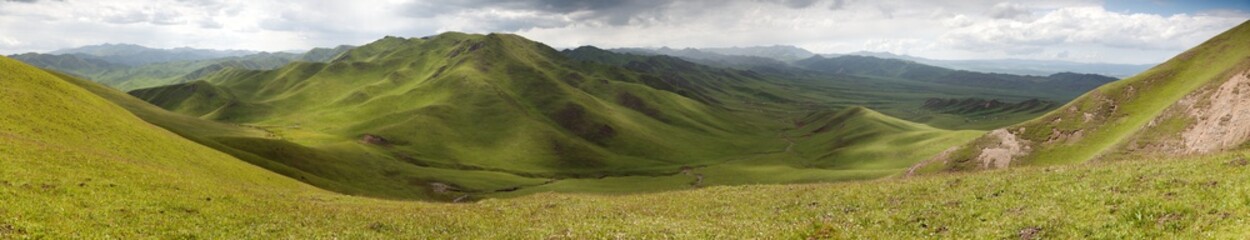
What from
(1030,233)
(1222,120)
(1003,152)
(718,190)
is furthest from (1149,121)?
(1030,233)

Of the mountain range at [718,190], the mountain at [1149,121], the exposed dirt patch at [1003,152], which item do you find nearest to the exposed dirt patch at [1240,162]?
the mountain range at [718,190]

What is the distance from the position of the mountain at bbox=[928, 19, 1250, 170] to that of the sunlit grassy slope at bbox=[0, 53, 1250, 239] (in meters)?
43.7

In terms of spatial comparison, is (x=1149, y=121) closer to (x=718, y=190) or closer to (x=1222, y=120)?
(x=1222, y=120)

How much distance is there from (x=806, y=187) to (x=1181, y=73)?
79660 millimetres

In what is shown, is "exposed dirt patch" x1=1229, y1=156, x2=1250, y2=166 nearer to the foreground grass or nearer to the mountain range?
the foreground grass

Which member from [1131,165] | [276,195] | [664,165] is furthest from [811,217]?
[664,165]

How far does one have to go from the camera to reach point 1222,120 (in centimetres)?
6419

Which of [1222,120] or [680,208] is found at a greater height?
[1222,120]

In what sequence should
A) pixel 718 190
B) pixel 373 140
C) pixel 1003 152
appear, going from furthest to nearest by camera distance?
pixel 373 140
pixel 1003 152
pixel 718 190

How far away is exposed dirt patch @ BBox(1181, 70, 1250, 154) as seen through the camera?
60781 millimetres

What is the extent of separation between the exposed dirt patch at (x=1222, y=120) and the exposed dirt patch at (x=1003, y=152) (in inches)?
715

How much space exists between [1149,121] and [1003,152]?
16.5 m

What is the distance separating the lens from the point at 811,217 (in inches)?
1299

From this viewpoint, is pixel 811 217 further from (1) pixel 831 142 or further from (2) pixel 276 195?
(1) pixel 831 142
